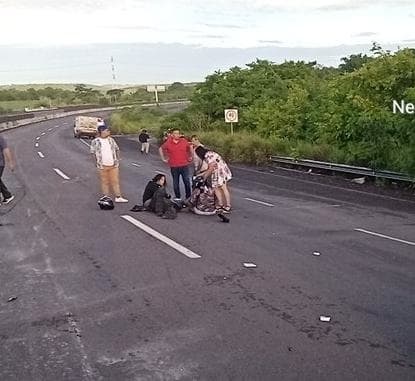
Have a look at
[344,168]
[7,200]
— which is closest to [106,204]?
[7,200]

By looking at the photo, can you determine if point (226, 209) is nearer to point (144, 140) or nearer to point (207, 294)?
point (207, 294)

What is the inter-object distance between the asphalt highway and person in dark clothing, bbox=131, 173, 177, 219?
0.27m

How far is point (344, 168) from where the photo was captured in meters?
22.3

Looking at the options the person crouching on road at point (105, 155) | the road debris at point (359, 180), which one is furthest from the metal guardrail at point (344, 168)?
the person crouching on road at point (105, 155)

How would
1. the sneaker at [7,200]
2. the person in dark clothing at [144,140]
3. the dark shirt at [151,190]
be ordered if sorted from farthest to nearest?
the person in dark clothing at [144,140] < the sneaker at [7,200] < the dark shirt at [151,190]

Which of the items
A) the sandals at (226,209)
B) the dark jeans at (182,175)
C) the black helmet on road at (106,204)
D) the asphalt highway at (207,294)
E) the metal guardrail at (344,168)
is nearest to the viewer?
the asphalt highway at (207,294)

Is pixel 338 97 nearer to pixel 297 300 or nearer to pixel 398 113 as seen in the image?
pixel 398 113

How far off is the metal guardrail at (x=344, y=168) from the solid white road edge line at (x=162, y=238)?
29.0 ft

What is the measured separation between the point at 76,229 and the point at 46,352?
6.55 metres

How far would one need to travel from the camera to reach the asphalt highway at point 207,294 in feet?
18.7

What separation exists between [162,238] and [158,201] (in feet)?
9.12

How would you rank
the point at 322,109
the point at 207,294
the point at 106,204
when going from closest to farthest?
the point at 207,294
the point at 106,204
the point at 322,109

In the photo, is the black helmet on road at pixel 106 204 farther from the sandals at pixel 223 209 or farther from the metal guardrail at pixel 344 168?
the metal guardrail at pixel 344 168

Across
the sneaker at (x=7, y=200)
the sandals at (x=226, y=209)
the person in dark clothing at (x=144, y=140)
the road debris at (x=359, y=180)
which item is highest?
the sandals at (x=226, y=209)
